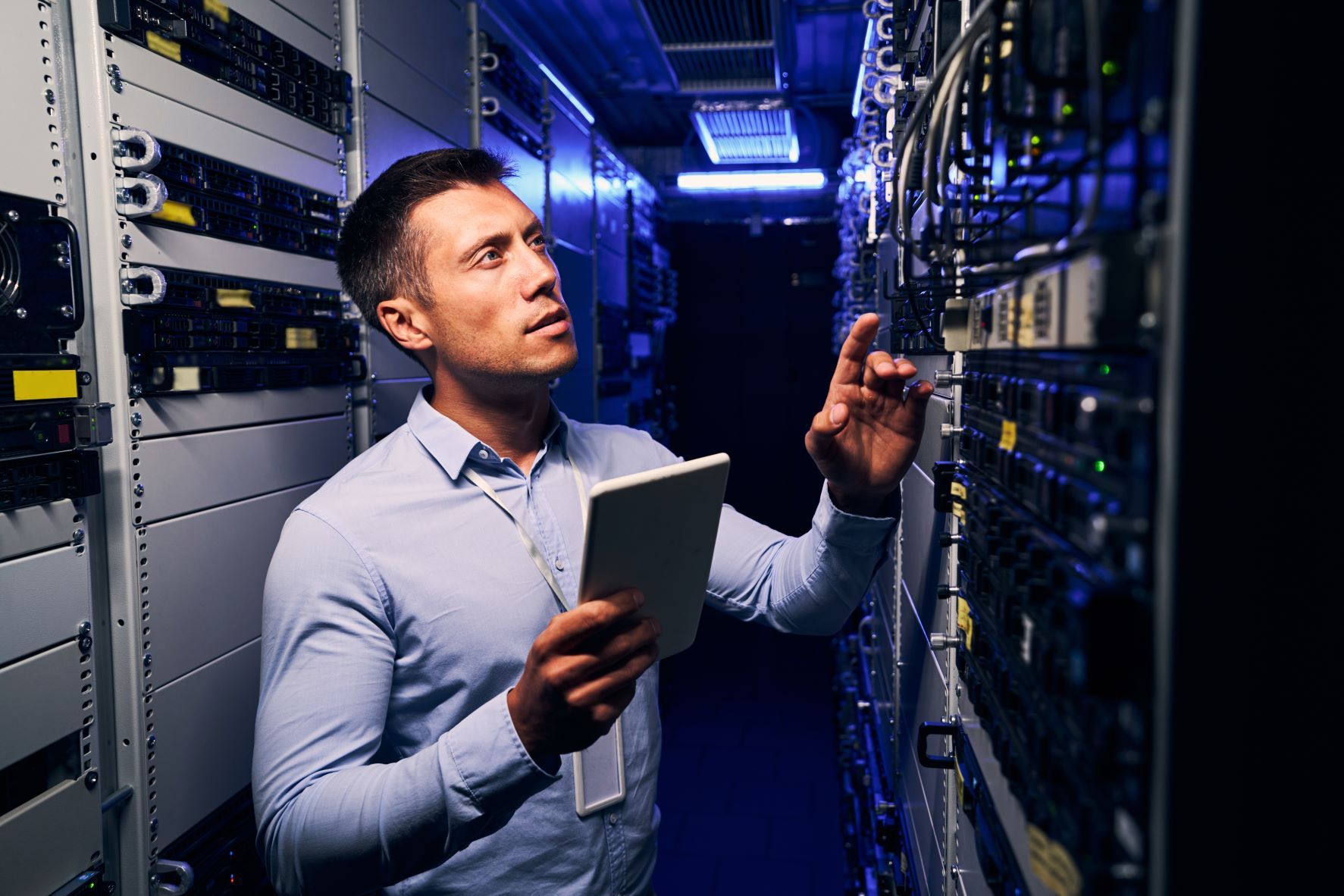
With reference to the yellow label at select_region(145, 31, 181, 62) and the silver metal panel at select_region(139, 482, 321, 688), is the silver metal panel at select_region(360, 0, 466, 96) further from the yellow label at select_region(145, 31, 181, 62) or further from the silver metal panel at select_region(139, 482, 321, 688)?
the silver metal panel at select_region(139, 482, 321, 688)

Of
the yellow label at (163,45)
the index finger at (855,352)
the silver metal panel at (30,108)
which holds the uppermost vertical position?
the yellow label at (163,45)

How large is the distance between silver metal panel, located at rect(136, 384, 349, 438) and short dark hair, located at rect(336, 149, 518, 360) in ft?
1.46

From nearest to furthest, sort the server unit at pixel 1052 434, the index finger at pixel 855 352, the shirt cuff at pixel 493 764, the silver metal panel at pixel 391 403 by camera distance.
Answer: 1. the server unit at pixel 1052 434
2. the shirt cuff at pixel 493 764
3. the index finger at pixel 855 352
4. the silver metal panel at pixel 391 403

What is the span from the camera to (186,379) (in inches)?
77.4

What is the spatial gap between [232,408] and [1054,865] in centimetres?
204

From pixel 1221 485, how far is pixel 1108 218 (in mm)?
236

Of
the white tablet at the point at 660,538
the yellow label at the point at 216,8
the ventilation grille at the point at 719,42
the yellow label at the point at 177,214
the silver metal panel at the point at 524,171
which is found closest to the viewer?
the white tablet at the point at 660,538

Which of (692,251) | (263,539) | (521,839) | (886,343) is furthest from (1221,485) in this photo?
(692,251)

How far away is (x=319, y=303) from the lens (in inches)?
101

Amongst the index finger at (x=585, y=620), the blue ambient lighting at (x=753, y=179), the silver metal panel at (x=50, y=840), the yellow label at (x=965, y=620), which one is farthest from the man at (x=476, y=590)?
the blue ambient lighting at (x=753, y=179)

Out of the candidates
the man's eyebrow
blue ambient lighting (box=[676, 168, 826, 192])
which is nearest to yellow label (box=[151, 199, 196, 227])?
the man's eyebrow

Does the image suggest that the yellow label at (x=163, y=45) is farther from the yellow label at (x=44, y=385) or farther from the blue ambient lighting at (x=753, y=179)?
the blue ambient lighting at (x=753, y=179)

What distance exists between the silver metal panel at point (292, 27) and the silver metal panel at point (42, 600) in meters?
1.39

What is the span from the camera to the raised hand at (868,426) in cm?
149
